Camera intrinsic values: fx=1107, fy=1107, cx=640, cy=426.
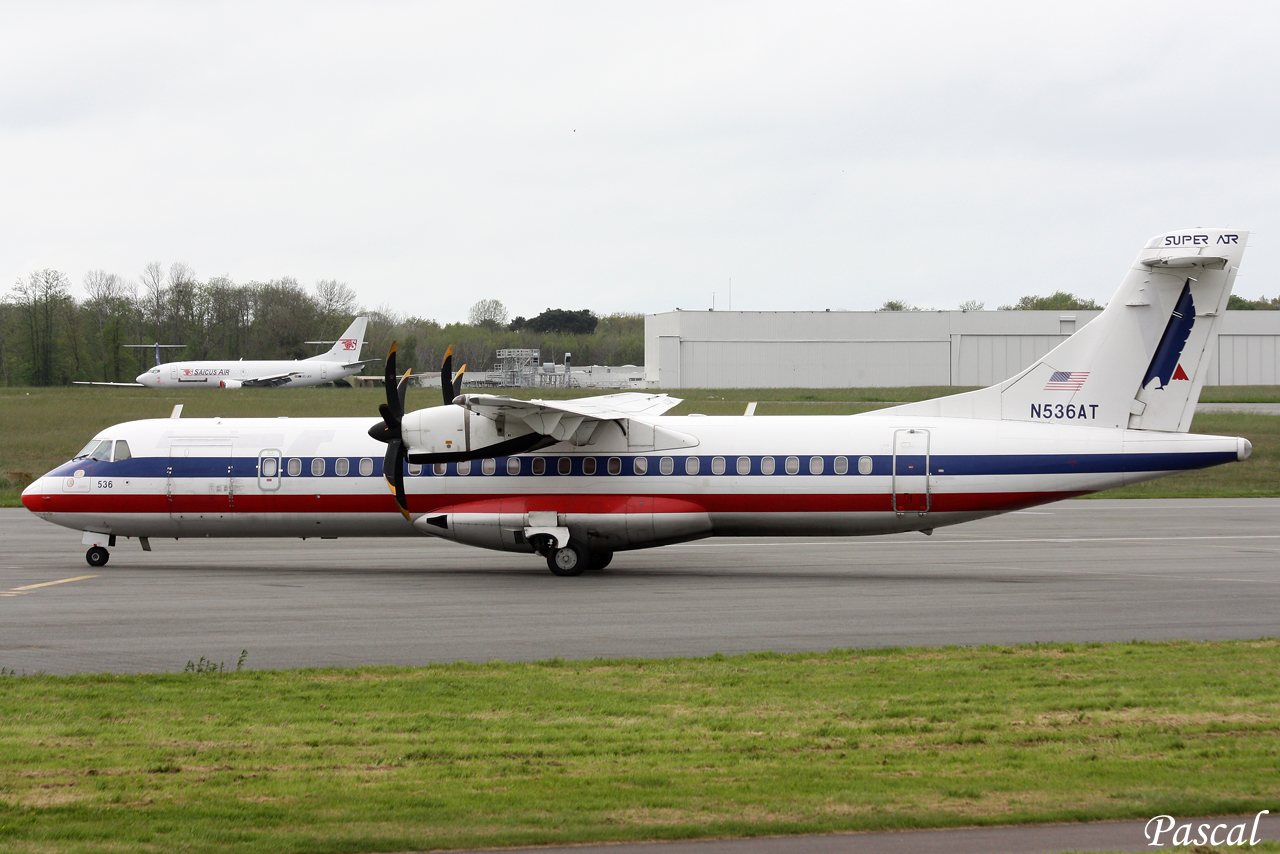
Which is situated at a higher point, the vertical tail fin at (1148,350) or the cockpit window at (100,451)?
the vertical tail fin at (1148,350)

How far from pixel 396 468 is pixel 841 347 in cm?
Answer: 6388

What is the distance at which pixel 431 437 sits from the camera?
20453 mm

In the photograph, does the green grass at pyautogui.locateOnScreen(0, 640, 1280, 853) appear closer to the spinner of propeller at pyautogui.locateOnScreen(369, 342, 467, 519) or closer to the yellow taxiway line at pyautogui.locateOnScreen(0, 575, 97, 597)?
the yellow taxiway line at pyautogui.locateOnScreen(0, 575, 97, 597)

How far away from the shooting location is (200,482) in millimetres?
22281

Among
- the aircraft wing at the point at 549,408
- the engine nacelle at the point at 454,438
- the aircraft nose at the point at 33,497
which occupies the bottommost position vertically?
the aircraft nose at the point at 33,497

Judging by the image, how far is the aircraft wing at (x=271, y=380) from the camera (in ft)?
267

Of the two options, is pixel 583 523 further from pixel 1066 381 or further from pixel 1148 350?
pixel 1148 350

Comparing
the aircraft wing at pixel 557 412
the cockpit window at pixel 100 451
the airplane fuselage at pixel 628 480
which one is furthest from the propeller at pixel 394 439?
the cockpit window at pixel 100 451

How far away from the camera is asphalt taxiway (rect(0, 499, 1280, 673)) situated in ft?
46.0

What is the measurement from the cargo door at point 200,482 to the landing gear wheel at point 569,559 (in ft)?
22.4

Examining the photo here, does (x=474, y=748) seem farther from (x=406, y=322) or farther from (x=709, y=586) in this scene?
(x=406, y=322)

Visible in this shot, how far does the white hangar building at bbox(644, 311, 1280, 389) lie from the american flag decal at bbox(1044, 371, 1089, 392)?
6004 cm

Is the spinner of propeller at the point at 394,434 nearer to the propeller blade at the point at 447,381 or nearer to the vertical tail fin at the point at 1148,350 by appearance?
the propeller blade at the point at 447,381

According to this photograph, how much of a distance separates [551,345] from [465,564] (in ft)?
290
